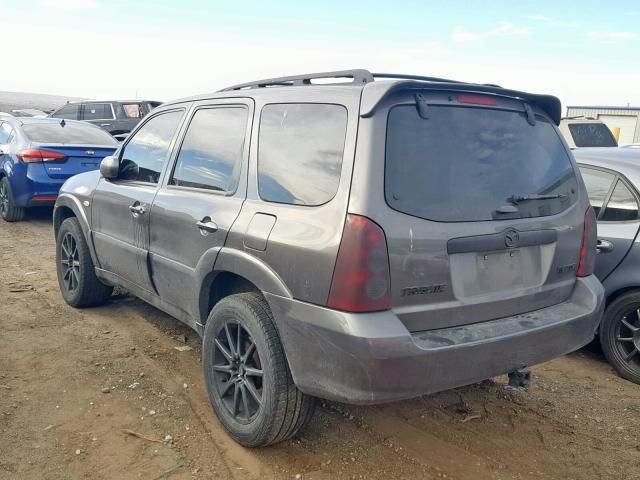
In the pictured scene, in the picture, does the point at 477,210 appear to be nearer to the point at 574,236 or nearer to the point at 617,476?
the point at 574,236

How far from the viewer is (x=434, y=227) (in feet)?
8.34

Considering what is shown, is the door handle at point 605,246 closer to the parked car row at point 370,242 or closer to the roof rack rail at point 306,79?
the parked car row at point 370,242

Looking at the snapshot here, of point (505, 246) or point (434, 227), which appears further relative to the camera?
point (505, 246)

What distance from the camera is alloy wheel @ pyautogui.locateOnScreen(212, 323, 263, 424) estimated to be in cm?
299

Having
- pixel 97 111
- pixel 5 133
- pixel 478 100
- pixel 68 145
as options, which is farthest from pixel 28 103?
pixel 478 100

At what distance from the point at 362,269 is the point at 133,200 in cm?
232

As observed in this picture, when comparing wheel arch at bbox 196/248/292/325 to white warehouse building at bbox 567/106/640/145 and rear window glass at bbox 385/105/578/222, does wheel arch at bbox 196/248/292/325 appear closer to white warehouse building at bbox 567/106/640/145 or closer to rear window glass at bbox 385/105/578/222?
rear window glass at bbox 385/105/578/222

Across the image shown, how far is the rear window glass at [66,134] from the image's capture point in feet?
28.1

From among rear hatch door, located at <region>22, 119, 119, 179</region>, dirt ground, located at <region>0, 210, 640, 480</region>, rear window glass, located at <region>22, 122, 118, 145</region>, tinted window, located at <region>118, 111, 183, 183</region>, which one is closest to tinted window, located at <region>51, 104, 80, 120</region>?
rear window glass, located at <region>22, 122, 118, 145</region>

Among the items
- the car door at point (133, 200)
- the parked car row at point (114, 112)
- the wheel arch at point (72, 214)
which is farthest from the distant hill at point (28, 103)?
the car door at point (133, 200)

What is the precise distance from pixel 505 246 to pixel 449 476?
3.87ft

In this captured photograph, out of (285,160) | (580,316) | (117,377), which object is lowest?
(117,377)

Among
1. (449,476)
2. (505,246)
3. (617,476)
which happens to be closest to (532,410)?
(617,476)

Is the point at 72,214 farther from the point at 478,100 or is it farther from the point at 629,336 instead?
the point at 629,336
